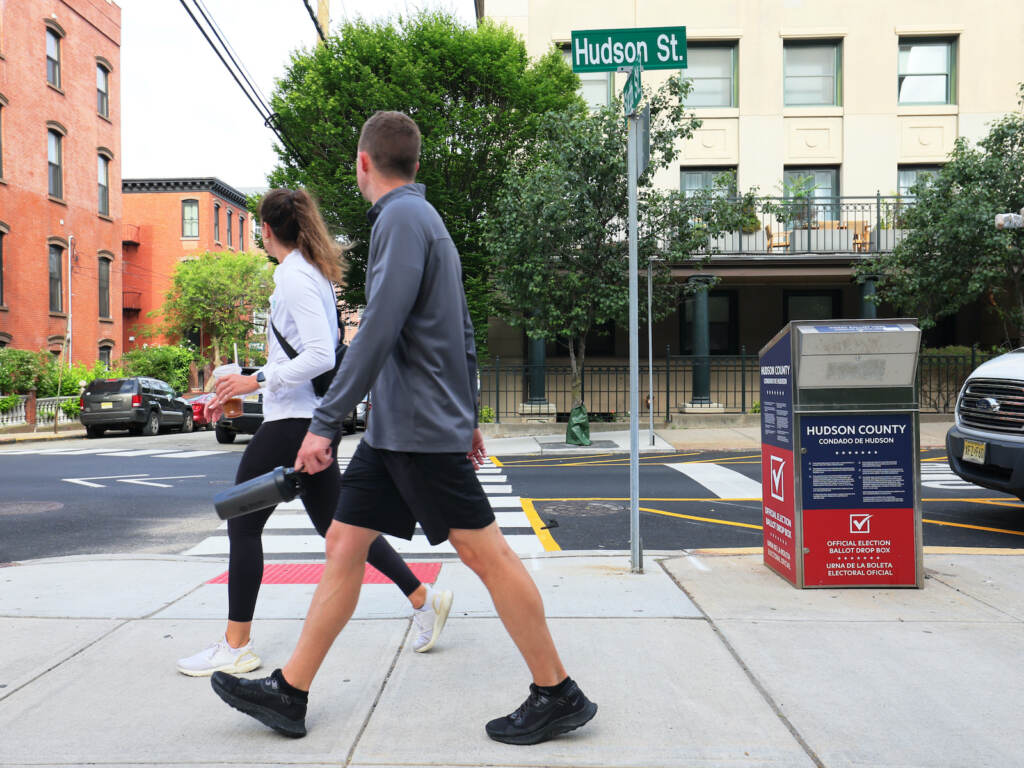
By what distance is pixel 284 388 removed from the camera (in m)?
3.62

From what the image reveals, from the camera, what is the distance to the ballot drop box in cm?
495

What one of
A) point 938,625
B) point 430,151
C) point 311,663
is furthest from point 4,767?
point 430,151

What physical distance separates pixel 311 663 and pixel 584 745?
3.27 feet

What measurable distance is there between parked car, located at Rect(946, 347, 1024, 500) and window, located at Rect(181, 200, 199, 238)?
45710mm

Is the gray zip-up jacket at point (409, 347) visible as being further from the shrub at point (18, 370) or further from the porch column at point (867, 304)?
the shrub at point (18, 370)

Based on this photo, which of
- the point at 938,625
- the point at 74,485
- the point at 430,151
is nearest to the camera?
the point at 938,625

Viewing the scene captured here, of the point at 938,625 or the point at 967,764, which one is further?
the point at 938,625

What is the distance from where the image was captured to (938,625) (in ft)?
14.5

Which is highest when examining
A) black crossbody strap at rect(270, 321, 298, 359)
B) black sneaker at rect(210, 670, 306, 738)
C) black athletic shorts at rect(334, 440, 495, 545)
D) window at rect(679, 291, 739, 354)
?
window at rect(679, 291, 739, 354)

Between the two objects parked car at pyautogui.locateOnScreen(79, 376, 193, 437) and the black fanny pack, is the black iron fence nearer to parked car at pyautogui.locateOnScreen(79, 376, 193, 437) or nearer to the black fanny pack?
parked car at pyautogui.locateOnScreen(79, 376, 193, 437)

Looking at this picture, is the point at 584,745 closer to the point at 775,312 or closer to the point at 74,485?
the point at 74,485

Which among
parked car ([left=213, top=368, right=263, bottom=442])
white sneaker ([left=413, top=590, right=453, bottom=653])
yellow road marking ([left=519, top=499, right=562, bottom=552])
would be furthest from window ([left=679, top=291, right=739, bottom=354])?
white sneaker ([left=413, top=590, right=453, bottom=653])

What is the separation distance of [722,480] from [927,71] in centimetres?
1824

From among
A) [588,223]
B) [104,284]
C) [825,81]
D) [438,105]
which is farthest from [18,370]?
[825,81]
